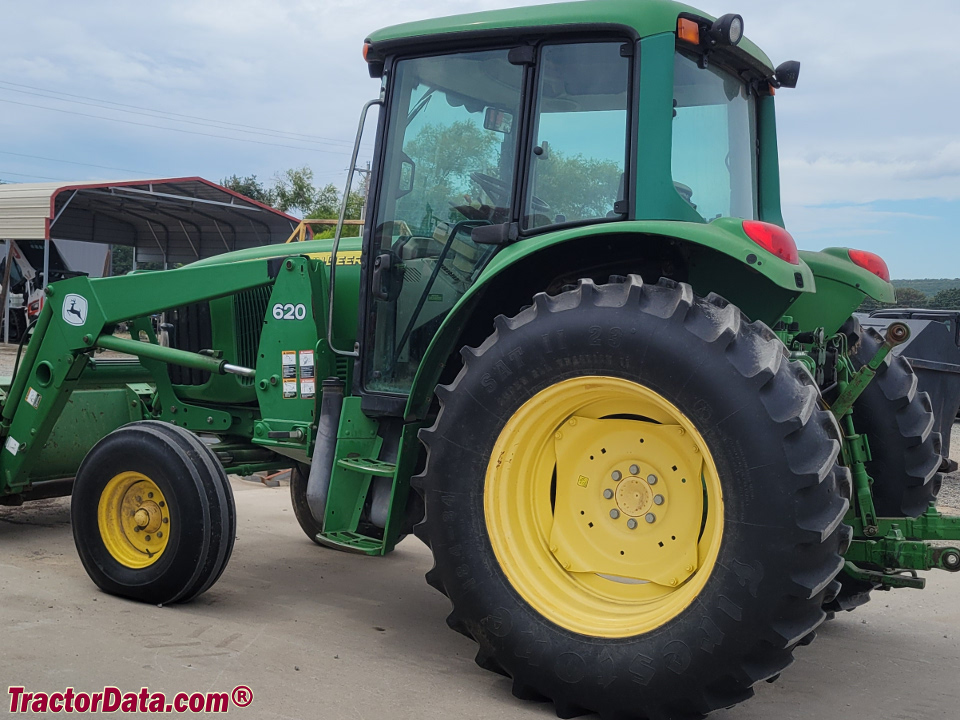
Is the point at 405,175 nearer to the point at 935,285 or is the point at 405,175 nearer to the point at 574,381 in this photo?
the point at 574,381

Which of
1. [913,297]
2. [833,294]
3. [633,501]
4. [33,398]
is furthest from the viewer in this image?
[913,297]

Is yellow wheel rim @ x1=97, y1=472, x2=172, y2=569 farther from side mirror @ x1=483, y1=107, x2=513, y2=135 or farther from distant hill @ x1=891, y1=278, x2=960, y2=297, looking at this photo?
distant hill @ x1=891, y1=278, x2=960, y2=297

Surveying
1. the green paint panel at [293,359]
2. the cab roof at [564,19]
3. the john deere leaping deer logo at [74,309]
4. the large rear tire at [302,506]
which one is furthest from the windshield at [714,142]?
Answer: the john deere leaping deer logo at [74,309]

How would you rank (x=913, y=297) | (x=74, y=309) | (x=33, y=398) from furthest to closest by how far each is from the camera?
(x=913, y=297), (x=33, y=398), (x=74, y=309)

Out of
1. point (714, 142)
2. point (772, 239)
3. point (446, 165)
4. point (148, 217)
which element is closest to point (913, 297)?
point (714, 142)

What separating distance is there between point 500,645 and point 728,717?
80 centimetres

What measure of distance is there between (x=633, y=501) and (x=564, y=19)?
1864 mm

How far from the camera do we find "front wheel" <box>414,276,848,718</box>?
2834 mm

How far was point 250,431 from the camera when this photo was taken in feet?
17.6

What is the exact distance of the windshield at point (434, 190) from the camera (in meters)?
3.90

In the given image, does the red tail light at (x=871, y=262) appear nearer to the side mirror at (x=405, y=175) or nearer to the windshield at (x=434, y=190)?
the windshield at (x=434, y=190)

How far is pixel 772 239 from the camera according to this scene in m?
3.19

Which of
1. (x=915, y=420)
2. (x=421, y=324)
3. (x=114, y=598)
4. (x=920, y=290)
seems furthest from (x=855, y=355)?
(x=920, y=290)

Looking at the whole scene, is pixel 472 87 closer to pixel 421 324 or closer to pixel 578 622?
pixel 421 324
